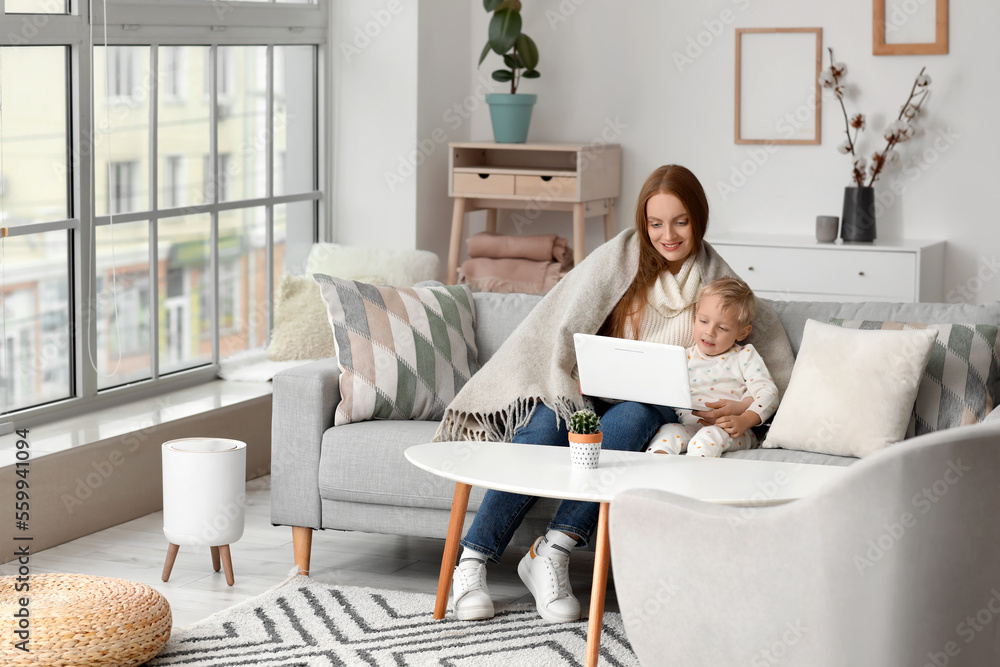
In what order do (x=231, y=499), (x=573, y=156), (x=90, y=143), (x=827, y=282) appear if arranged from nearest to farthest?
(x=231, y=499), (x=90, y=143), (x=827, y=282), (x=573, y=156)

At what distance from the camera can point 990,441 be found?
1.57 m

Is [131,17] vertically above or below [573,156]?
above

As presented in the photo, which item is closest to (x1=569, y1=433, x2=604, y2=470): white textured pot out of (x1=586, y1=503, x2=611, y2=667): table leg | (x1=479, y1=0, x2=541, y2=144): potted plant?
(x1=586, y1=503, x2=611, y2=667): table leg

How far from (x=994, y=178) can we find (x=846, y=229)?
0.57 meters

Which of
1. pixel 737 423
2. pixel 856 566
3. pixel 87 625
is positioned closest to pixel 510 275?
pixel 737 423

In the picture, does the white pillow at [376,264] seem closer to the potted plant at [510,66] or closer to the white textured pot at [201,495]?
the potted plant at [510,66]

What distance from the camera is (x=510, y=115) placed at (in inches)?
183

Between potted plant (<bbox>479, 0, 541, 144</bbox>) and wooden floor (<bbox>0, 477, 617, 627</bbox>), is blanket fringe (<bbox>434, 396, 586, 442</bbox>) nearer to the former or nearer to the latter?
wooden floor (<bbox>0, 477, 617, 627</bbox>)

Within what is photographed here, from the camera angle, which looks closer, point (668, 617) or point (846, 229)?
point (668, 617)

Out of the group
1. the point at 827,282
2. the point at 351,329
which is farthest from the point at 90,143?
the point at 827,282

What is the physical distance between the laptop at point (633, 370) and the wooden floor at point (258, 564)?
0.51 m

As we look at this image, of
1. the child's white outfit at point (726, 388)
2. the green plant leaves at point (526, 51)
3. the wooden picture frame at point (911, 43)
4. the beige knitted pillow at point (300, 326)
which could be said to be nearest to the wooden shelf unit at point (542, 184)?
the green plant leaves at point (526, 51)

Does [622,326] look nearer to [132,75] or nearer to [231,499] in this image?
[231,499]

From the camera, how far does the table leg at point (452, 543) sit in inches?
103
